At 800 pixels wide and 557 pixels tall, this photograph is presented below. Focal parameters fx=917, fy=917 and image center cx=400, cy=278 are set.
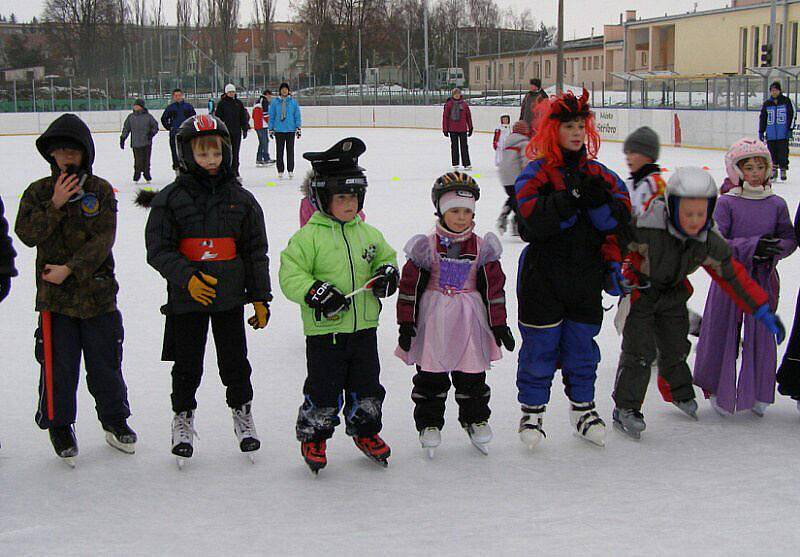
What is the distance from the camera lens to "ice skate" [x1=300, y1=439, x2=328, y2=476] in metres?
3.52

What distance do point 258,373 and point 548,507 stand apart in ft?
7.11

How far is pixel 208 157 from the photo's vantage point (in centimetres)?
356

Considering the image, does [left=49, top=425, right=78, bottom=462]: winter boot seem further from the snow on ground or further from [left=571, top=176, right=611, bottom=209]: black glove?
[left=571, top=176, right=611, bottom=209]: black glove

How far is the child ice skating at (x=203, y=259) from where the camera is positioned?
3.54 metres

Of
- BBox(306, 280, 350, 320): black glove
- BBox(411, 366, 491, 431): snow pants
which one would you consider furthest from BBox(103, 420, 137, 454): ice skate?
BBox(411, 366, 491, 431): snow pants

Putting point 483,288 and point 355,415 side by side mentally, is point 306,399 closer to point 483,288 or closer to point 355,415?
point 355,415

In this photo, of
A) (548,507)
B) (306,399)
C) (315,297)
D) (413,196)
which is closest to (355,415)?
(306,399)

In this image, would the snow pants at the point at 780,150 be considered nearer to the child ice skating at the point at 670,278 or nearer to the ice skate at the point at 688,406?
the ice skate at the point at 688,406

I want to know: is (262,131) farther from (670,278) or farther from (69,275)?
(670,278)

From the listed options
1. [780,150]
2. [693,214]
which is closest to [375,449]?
[693,214]

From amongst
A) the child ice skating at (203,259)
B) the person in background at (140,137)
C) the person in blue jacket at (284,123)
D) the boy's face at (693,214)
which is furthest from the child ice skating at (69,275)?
the person in blue jacket at (284,123)

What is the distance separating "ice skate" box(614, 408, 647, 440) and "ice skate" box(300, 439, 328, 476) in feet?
4.36

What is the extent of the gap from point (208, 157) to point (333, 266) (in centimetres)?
65

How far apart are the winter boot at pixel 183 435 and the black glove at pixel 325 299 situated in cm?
78
